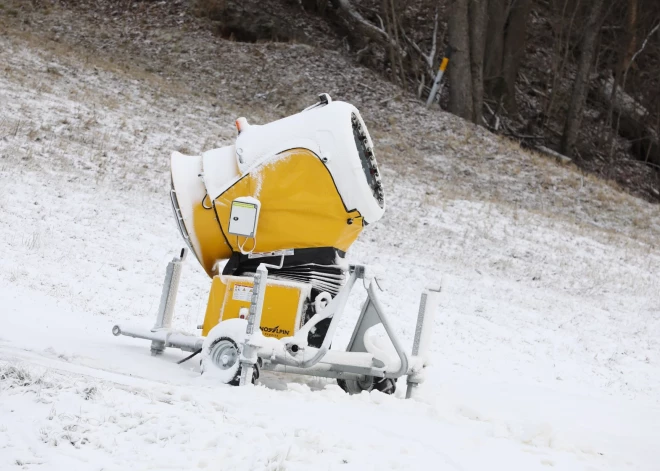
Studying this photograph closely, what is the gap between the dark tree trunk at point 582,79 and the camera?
24016 millimetres

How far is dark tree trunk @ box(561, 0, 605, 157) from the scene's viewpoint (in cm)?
2402

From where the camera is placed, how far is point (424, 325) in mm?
5496

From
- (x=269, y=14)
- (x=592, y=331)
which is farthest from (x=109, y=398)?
(x=269, y=14)

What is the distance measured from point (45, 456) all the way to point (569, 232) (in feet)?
43.7

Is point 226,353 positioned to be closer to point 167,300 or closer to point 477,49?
point 167,300

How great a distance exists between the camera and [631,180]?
26.4m

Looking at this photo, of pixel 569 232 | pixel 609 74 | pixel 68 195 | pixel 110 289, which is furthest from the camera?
pixel 609 74

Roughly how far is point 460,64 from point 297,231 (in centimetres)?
1765

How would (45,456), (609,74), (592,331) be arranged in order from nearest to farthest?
(45,456) < (592,331) < (609,74)

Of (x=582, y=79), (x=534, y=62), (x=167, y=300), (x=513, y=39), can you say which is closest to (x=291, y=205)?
(x=167, y=300)

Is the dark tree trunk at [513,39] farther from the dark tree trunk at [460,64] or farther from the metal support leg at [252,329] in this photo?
the metal support leg at [252,329]

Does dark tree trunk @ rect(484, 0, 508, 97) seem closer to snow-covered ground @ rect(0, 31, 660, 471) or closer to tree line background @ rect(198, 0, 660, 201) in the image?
A: tree line background @ rect(198, 0, 660, 201)

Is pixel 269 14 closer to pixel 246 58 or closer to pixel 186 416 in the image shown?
pixel 246 58

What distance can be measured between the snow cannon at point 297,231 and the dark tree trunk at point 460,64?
17123 mm
